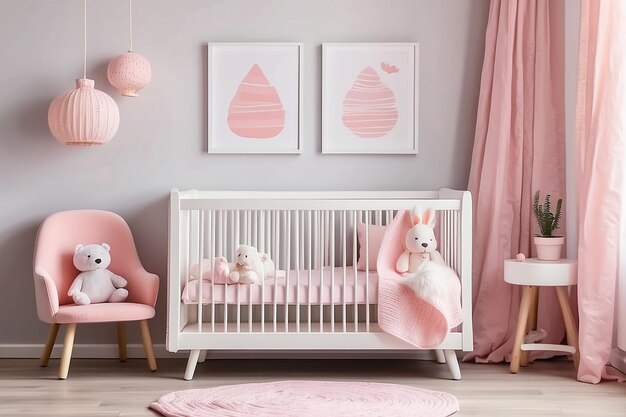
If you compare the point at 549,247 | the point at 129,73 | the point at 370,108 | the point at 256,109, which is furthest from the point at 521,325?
the point at 129,73

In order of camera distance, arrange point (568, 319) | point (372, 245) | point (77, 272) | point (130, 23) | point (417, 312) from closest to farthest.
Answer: point (417, 312)
point (568, 319)
point (372, 245)
point (77, 272)
point (130, 23)

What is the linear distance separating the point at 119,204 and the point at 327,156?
1.06m

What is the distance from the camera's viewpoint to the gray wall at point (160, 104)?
3.98 meters

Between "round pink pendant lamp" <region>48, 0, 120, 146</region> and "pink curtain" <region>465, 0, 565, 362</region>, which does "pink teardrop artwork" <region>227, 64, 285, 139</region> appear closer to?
"round pink pendant lamp" <region>48, 0, 120, 146</region>

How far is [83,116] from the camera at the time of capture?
12.0ft

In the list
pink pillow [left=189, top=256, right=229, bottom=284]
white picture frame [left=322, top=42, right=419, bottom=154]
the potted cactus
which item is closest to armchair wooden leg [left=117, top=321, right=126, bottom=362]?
pink pillow [left=189, top=256, right=229, bottom=284]

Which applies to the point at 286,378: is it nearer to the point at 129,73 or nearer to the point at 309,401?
the point at 309,401

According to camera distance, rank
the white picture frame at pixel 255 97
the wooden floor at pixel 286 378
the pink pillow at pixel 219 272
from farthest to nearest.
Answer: the white picture frame at pixel 255 97, the pink pillow at pixel 219 272, the wooden floor at pixel 286 378

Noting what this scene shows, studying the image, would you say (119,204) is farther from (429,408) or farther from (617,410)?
(617,410)

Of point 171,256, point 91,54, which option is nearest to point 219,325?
point 171,256

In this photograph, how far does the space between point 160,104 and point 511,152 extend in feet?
5.70

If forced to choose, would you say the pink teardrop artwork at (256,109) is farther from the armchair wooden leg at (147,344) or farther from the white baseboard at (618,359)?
the white baseboard at (618,359)

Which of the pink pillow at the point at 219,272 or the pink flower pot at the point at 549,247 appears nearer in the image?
the pink pillow at the point at 219,272

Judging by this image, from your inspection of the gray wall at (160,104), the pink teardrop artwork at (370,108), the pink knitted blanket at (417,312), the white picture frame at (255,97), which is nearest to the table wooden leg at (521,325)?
the pink knitted blanket at (417,312)
